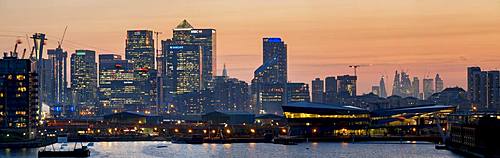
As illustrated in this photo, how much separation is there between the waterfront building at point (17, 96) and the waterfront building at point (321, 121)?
1330 inches

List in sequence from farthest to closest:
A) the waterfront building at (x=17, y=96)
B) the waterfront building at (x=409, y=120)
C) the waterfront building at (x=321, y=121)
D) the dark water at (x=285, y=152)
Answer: the waterfront building at (x=409, y=120) → the waterfront building at (x=17, y=96) → the waterfront building at (x=321, y=121) → the dark water at (x=285, y=152)

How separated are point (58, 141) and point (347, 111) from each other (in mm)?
39187

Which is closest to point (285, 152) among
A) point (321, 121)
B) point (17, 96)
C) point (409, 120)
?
point (321, 121)

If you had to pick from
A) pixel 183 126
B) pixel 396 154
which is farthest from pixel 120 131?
pixel 396 154

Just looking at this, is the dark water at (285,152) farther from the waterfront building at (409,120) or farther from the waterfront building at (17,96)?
the waterfront building at (17,96)

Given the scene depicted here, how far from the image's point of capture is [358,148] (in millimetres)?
102250

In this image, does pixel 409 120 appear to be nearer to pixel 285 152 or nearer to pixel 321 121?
pixel 321 121

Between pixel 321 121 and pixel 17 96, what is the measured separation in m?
40.3

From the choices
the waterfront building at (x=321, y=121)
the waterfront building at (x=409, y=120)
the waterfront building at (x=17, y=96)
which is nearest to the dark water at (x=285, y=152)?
the waterfront building at (x=321, y=121)

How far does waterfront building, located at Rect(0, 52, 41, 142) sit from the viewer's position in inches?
4995

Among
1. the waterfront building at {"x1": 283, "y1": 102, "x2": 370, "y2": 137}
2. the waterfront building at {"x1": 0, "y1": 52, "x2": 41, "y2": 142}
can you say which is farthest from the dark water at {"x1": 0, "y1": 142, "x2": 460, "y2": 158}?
the waterfront building at {"x1": 0, "y1": 52, "x2": 41, "y2": 142}

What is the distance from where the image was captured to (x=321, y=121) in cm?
12625

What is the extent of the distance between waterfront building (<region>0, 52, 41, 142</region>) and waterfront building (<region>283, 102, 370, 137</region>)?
111 feet

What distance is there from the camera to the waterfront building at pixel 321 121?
12600 centimetres
